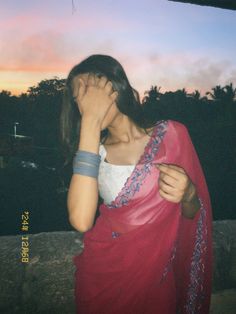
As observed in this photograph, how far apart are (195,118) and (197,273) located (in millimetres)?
27943

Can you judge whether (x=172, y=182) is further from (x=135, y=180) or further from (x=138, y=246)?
(x=138, y=246)

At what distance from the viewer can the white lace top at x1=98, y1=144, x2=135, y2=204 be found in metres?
1.58

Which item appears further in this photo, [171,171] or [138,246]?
[138,246]

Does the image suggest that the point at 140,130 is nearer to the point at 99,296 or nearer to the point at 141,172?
the point at 141,172

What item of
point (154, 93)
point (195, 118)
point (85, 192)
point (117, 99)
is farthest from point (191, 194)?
point (154, 93)

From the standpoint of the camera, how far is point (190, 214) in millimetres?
1634

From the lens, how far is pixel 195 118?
93.9ft

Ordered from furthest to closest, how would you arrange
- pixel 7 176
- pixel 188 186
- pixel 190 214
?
pixel 7 176
pixel 190 214
pixel 188 186

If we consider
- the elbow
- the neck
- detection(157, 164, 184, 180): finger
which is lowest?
the elbow

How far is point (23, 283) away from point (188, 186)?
1.36 meters

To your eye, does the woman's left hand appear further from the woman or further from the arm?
the arm

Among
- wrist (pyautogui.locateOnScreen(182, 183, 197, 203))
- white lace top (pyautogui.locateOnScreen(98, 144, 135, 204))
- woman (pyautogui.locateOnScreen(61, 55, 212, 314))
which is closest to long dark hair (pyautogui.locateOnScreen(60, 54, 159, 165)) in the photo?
woman (pyautogui.locateOnScreen(61, 55, 212, 314))

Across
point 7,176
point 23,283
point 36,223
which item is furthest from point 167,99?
point 23,283

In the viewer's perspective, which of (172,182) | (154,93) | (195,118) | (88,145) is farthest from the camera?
(154,93)
